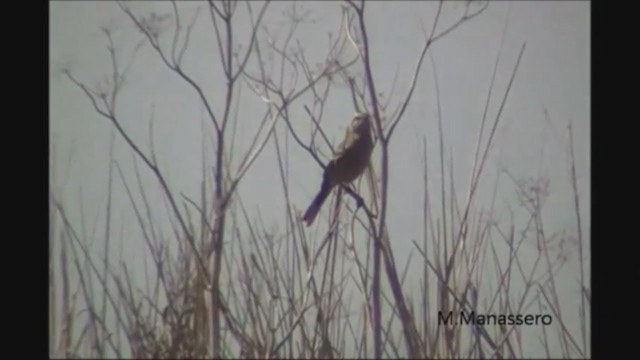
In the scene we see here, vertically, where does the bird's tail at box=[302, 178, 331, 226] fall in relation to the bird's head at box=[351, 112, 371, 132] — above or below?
below

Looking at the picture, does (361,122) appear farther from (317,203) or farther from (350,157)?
(317,203)

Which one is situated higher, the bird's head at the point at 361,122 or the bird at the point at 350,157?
the bird's head at the point at 361,122

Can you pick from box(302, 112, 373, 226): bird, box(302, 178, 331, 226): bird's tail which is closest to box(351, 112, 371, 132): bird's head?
box(302, 112, 373, 226): bird

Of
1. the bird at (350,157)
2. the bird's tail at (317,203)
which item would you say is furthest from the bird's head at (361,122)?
the bird's tail at (317,203)

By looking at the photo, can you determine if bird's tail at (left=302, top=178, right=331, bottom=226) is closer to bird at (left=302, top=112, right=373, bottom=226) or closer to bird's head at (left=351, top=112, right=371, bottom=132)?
bird at (left=302, top=112, right=373, bottom=226)

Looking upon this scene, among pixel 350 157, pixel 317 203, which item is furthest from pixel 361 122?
pixel 317 203

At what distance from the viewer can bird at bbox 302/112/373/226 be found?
263 cm

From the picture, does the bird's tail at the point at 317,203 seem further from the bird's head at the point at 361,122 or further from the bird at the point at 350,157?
the bird's head at the point at 361,122

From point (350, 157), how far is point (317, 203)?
166mm

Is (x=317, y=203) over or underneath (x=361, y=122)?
underneath

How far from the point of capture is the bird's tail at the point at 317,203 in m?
2.54

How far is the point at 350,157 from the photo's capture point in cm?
269
